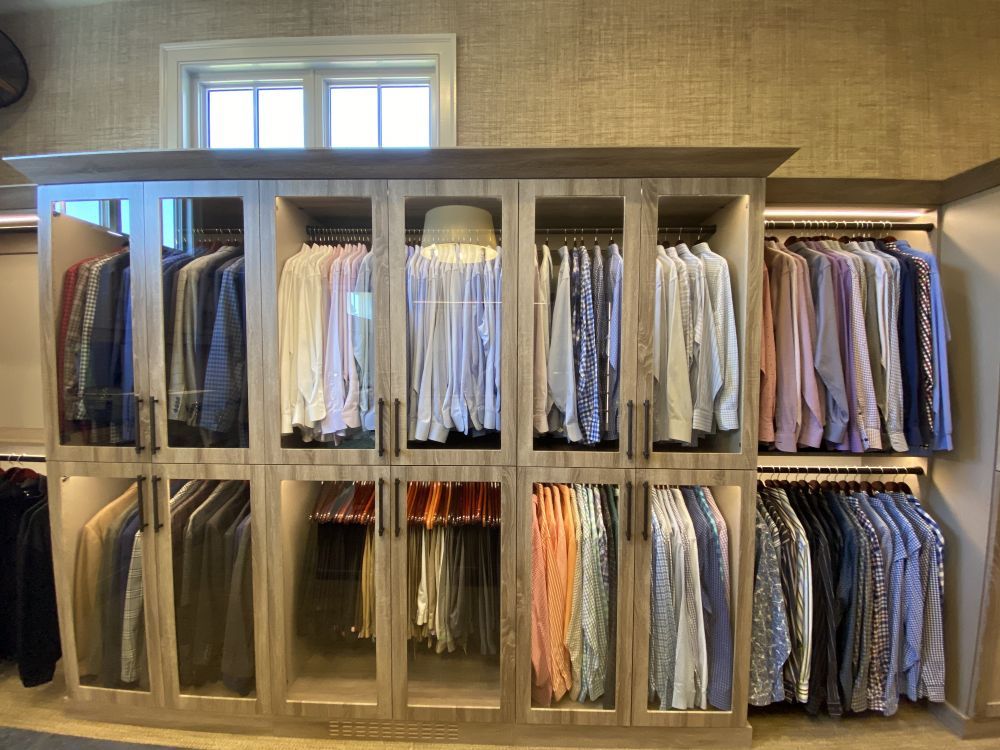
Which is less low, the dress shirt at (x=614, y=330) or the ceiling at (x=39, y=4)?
the ceiling at (x=39, y=4)

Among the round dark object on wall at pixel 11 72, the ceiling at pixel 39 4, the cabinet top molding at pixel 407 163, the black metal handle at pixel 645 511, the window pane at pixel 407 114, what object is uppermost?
the ceiling at pixel 39 4

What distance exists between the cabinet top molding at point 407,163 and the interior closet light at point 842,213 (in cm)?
35

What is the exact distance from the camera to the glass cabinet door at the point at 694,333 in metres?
1.47

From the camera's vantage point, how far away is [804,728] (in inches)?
64.5

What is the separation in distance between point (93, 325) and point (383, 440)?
114cm

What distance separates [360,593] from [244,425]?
74cm

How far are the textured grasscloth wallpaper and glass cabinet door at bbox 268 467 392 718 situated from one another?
1.60 metres

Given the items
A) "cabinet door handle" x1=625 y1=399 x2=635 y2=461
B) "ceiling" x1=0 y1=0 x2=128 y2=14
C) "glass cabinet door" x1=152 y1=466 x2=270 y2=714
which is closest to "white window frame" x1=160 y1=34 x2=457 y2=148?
"ceiling" x1=0 y1=0 x2=128 y2=14

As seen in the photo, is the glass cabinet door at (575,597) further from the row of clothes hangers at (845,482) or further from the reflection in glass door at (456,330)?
the row of clothes hangers at (845,482)

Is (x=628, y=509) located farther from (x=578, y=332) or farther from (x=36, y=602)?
(x=36, y=602)

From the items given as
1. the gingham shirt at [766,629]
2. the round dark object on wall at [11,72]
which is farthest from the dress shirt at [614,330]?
the round dark object on wall at [11,72]

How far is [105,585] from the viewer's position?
5.31 feet

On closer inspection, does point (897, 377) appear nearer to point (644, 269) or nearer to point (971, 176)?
point (971, 176)

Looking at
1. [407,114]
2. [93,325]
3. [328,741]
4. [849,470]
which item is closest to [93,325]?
[93,325]
